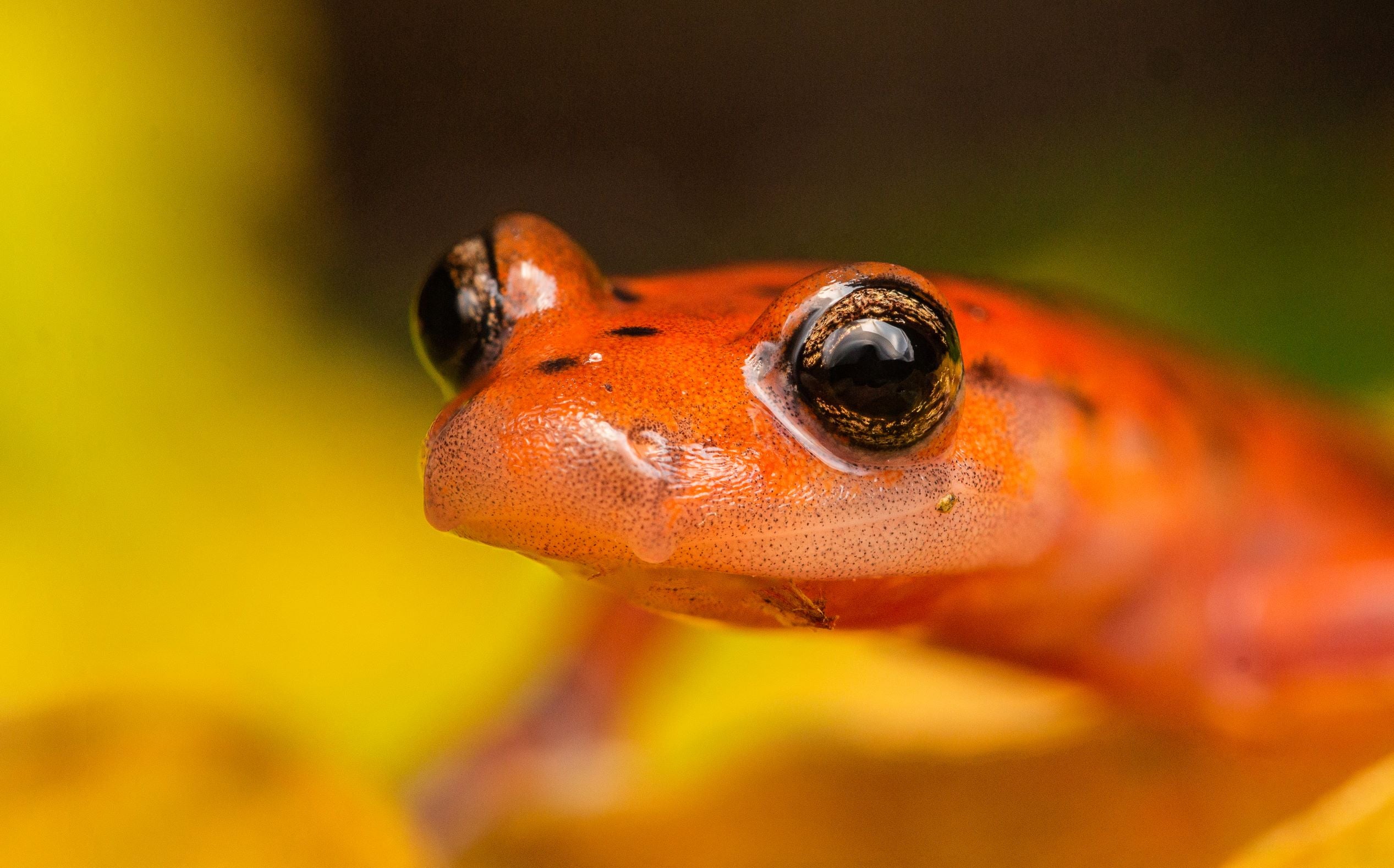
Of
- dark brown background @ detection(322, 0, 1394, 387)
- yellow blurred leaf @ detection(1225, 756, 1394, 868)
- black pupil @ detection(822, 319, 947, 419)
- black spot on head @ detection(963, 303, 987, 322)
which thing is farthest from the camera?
dark brown background @ detection(322, 0, 1394, 387)

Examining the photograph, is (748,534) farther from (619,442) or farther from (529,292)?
(529,292)

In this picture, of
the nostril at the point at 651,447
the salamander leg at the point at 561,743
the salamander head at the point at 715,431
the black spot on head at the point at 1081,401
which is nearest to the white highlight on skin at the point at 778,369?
the salamander head at the point at 715,431

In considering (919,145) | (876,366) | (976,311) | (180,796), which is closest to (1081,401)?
(976,311)

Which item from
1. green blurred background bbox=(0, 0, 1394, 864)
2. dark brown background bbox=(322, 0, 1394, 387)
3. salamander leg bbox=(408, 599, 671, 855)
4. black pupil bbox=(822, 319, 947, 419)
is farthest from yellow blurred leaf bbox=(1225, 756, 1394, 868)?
dark brown background bbox=(322, 0, 1394, 387)

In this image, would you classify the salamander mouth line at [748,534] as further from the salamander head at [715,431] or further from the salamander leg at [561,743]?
the salamander leg at [561,743]

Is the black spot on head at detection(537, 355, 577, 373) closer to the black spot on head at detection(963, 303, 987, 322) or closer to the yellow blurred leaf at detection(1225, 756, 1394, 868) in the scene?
the black spot on head at detection(963, 303, 987, 322)

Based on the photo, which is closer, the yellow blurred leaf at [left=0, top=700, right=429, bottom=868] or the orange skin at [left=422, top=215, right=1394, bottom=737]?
the orange skin at [left=422, top=215, right=1394, bottom=737]

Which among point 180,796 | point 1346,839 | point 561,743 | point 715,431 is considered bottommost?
point 180,796
